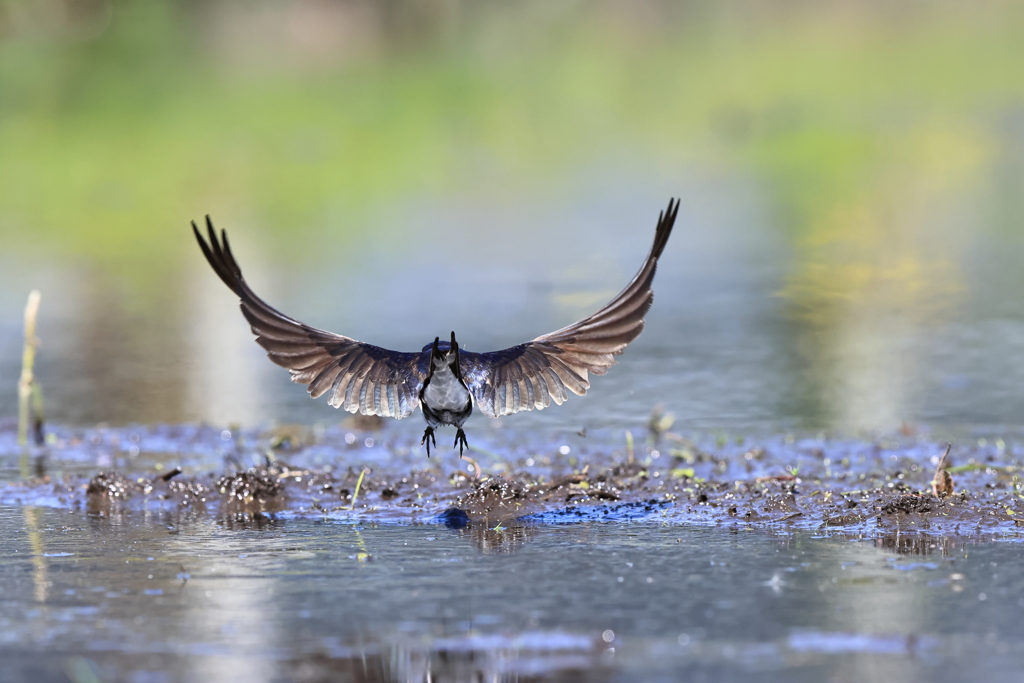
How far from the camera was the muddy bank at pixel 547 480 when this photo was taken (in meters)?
6.59

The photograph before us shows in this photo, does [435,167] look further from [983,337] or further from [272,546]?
[272,546]

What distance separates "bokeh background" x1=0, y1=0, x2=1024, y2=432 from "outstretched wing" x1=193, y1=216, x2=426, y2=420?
2856 millimetres

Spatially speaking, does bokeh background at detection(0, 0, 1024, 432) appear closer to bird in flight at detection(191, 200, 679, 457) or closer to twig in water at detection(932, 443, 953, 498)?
twig in water at detection(932, 443, 953, 498)

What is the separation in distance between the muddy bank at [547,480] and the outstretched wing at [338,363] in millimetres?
582

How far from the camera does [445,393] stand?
651cm

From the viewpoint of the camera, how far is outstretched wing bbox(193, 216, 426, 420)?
6699mm

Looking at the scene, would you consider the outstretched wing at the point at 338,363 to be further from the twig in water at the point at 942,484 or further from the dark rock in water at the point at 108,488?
the twig in water at the point at 942,484

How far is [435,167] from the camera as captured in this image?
73.1ft

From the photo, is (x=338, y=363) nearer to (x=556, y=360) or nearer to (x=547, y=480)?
(x=556, y=360)

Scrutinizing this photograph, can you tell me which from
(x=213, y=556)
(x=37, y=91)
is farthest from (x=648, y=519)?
(x=37, y=91)

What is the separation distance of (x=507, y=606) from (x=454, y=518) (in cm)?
160

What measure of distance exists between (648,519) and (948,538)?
4.41 feet

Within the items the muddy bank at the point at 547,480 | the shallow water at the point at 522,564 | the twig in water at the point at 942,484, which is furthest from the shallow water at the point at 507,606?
the twig in water at the point at 942,484

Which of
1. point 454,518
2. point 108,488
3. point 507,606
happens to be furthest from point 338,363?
point 507,606
